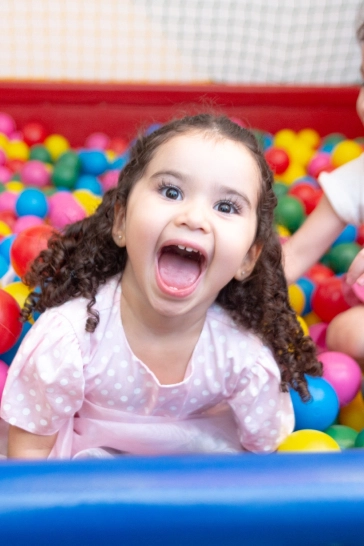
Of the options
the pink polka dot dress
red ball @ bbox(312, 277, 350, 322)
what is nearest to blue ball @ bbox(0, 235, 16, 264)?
the pink polka dot dress

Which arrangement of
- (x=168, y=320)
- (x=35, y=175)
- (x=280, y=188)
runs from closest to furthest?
(x=168, y=320) < (x=280, y=188) < (x=35, y=175)

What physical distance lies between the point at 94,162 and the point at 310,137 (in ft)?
2.23

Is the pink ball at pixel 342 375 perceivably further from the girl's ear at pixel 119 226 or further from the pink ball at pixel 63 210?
the pink ball at pixel 63 210

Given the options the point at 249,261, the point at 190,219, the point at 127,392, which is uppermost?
the point at 190,219

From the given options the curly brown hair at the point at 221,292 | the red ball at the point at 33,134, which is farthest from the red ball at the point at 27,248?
the red ball at the point at 33,134

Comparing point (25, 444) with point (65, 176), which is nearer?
point (25, 444)

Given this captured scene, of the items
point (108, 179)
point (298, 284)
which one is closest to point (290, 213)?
point (298, 284)

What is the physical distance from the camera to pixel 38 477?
0.44 metres

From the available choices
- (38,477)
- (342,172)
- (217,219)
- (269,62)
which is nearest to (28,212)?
(342,172)

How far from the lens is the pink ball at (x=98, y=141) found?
74.0 inches

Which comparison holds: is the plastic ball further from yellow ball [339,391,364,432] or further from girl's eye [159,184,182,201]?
girl's eye [159,184,182,201]

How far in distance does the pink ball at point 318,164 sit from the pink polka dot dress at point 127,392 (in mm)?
1004

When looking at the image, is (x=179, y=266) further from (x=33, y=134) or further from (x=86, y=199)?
(x=33, y=134)

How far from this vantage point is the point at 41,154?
1.81 metres
